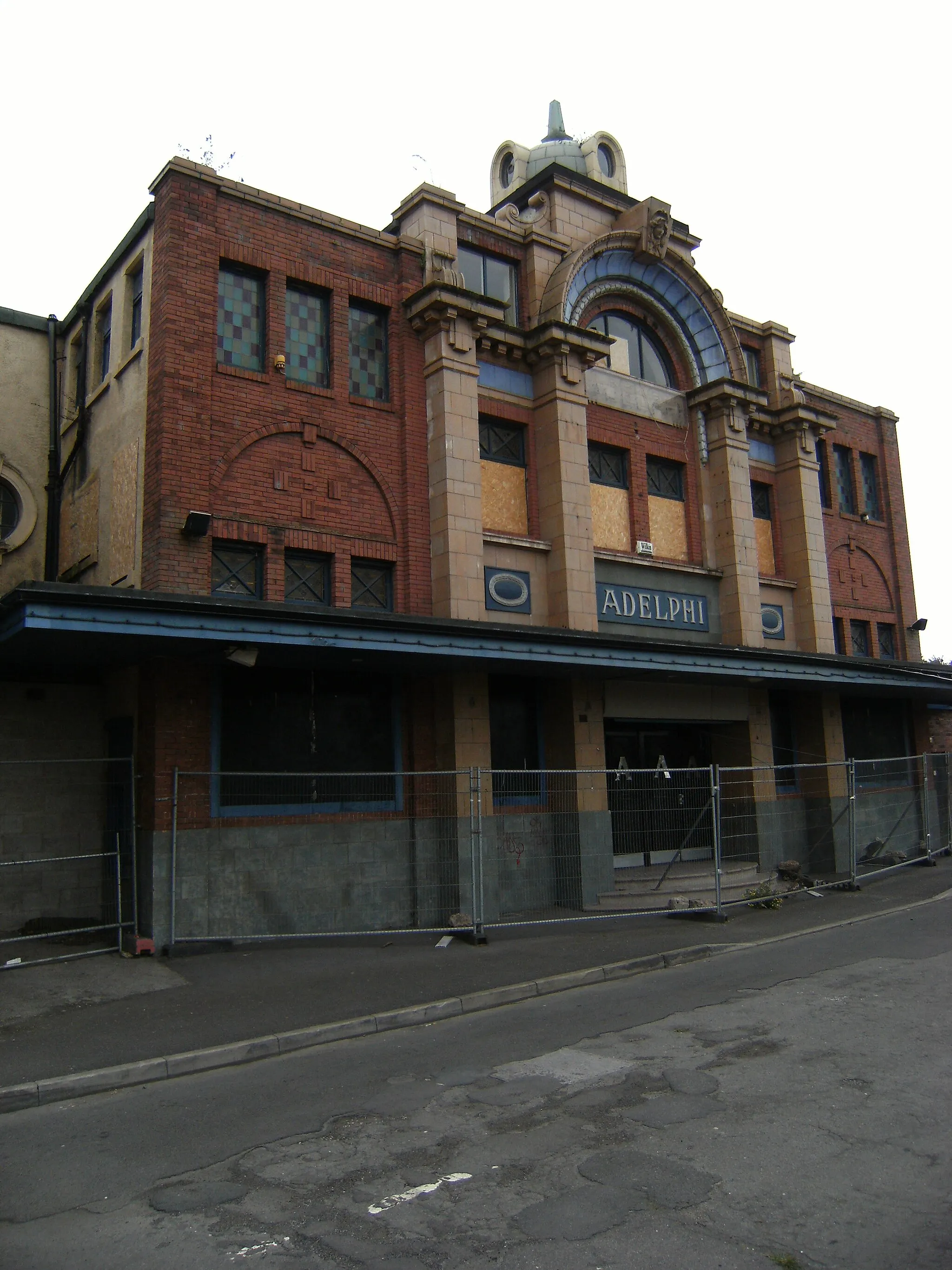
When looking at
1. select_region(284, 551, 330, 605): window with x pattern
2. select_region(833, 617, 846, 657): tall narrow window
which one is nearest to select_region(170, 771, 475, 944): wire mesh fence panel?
select_region(284, 551, 330, 605): window with x pattern

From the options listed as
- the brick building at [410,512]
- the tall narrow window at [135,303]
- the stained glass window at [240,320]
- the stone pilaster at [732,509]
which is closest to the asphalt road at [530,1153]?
the brick building at [410,512]

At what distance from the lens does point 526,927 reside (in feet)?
44.7

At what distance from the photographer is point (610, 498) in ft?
57.6

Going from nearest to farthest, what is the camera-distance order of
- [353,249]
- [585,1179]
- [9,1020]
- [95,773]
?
[585,1179]
[9,1020]
[95,773]
[353,249]

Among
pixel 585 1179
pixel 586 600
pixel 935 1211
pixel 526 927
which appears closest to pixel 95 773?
pixel 526 927

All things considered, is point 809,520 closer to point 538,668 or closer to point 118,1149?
point 538,668

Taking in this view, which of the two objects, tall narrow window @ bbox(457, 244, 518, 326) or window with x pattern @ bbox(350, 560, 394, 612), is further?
tall narrow window @ bbox(457, 244, 518, 326)

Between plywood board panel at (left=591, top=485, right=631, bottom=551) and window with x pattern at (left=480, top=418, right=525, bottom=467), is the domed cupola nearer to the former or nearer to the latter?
window with x pattern at (left=480, top=418, right=525, bottom=467)

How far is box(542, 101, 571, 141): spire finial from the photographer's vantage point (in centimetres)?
2225

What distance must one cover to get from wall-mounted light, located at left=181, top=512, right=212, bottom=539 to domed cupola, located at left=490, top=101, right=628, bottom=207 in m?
10.5

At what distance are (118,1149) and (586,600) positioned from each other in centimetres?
1134

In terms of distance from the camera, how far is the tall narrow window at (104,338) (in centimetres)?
1549

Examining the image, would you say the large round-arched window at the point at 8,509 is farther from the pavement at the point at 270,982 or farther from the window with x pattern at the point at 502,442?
the pavement at the point at 270,982

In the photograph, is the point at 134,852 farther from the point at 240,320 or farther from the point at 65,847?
the point at 240,320
